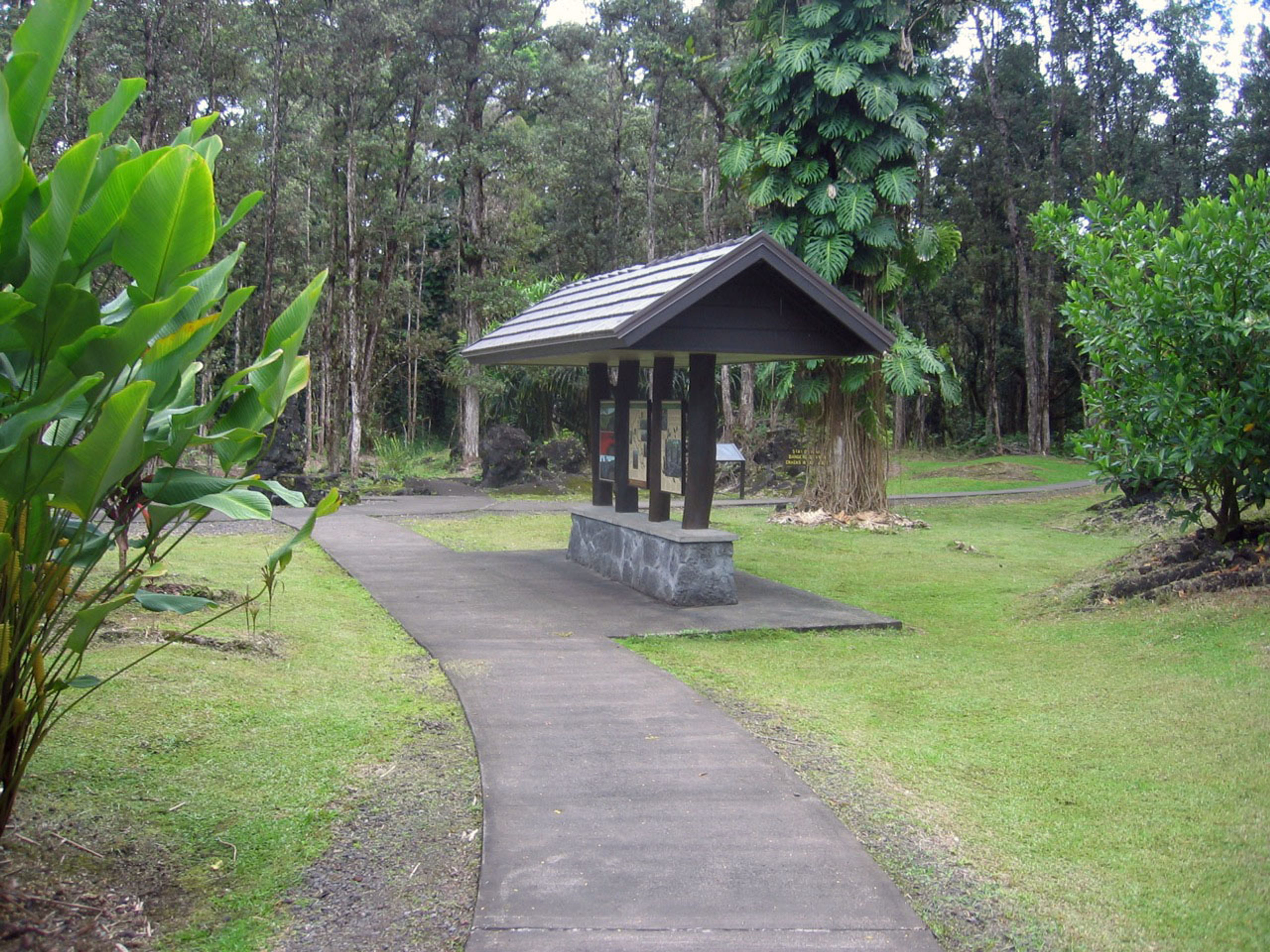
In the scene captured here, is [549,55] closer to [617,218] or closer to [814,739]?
[617,218]

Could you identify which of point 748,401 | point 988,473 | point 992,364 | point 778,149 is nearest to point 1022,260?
point 992,364

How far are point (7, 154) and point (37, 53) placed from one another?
1.39ft

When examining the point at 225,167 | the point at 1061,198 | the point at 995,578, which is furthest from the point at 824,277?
the point at 1061,198

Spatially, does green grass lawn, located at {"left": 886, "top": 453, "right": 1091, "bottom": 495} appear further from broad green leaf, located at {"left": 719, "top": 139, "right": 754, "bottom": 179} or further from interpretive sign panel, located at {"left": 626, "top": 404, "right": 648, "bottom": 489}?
interpretive sign panel, located at {"left": 626, "top": 404, "right": 648, "bottom": 489}

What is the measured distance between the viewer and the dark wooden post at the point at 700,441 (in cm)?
1042

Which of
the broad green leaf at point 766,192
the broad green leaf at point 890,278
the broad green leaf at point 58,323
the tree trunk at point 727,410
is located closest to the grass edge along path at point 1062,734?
the broad green leaf at point 58,323

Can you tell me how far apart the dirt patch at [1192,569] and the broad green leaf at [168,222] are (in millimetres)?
8856

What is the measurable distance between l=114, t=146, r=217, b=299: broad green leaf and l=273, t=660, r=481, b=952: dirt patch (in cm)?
224

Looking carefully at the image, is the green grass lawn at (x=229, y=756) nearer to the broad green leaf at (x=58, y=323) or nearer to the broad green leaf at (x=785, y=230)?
the broad green leaf at (x=58, y=323)

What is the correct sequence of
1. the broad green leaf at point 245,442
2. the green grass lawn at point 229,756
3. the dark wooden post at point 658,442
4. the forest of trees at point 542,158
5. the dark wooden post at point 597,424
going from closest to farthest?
1. the broad green leaf at point 245,442
2. the green grass lawn at point 229,756
3. the dark wooden post at point 658,442
4. the dark wooden post at point 597,424
5. the forest of trees at point 542,158

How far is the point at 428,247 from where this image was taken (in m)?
39.0

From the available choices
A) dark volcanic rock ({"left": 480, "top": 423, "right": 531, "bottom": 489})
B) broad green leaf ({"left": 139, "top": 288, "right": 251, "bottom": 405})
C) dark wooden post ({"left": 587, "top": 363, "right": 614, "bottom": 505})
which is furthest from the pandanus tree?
broad green leaf ({"left": 139, "top": 288, "right": 251, "bottom": 405})

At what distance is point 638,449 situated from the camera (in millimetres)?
12266

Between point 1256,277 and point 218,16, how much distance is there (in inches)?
856
